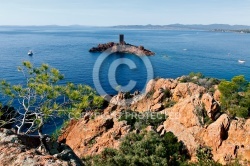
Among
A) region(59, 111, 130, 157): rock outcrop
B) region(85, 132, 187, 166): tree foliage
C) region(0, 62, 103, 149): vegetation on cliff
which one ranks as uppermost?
region(0, 62, 103, 149): vegetation on cliff

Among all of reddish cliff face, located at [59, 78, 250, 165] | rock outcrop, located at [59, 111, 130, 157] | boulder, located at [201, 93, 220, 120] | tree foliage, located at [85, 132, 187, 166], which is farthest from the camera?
rock outcrop, located at [59, 111, 130, 157]

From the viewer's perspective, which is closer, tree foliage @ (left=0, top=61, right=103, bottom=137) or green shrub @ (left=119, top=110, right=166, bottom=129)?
tree foliage @ (left=0, top=61, right=103, bottom=137)

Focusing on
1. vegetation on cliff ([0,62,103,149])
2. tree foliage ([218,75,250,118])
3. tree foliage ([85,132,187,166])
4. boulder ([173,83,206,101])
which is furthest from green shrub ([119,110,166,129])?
vegetation on cliff ([0,62,103,149])

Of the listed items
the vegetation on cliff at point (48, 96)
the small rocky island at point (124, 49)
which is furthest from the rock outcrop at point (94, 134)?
the small rocky island at point (124, 49)

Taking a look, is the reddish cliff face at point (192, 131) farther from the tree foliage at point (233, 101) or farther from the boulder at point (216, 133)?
the tree foliage at point (233, 101)

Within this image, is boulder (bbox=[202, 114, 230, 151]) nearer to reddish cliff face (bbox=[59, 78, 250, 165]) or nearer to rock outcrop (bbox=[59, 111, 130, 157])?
reddish cliff face (bbox=[59, 78, 250, 165])

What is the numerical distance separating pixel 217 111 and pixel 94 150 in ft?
54.9

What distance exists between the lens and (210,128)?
30.4 m

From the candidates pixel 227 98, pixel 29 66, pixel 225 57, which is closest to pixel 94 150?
pixel 29 66

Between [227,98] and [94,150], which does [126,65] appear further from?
[94,150]

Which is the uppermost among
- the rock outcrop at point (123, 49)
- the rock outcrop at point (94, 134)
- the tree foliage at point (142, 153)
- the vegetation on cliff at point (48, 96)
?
the vegetation on cliff at point (48, 96)

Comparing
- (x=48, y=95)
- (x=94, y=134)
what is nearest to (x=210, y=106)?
(x=94, y=134)

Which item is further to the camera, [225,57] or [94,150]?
[225,57]

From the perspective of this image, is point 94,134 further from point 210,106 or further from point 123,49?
point 123,49
